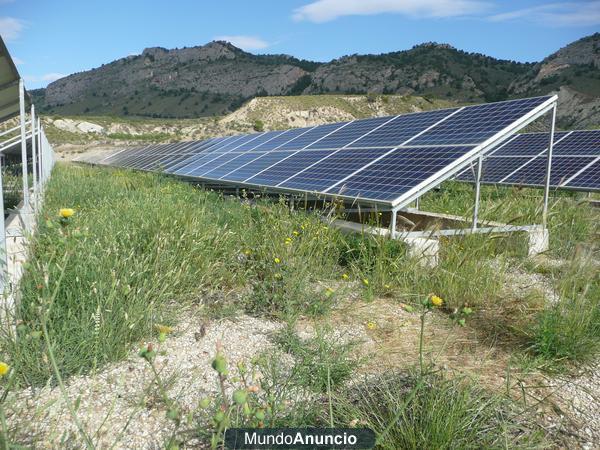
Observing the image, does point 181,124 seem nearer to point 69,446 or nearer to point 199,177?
point 199,177

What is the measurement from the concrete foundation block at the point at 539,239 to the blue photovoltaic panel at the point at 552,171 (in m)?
4.85

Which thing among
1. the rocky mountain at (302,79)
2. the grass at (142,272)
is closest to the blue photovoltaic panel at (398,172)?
the grass at (142,272)

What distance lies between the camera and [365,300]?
4309 mm

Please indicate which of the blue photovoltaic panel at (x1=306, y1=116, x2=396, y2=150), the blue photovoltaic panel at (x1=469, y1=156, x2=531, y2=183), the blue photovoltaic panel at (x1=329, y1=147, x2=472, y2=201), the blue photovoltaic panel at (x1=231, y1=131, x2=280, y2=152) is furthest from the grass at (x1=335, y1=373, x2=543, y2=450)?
the blue photovoltaic panel at (x1=231, y1=131, x2=280, y2=152)

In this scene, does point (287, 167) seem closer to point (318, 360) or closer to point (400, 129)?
point (400, 129)

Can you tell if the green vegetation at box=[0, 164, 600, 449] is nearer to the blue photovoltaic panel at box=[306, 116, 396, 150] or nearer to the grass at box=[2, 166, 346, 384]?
the grass at box=[2, 166, 346, 384]

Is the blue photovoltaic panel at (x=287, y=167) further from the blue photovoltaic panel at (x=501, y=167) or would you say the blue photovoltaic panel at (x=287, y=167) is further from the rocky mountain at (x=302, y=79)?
the rocky mountain at (x=302, y=79)

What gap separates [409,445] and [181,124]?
68.2 meters

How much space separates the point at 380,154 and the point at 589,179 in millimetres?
5985

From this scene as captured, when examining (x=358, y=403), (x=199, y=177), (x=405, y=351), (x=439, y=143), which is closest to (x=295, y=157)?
(x=199, y=177)

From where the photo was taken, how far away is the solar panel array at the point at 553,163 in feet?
34.9

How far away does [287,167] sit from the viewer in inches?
354

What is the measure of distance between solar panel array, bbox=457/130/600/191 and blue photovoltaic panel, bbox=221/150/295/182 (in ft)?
16.5

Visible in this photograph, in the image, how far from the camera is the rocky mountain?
81750 mm
